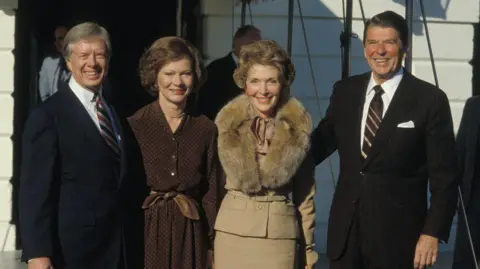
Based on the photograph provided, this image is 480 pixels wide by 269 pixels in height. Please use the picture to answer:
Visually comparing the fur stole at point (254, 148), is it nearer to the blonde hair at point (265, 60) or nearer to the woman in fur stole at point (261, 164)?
the woman in fur stole at point (261, 164)

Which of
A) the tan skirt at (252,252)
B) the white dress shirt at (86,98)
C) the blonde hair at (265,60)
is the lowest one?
the tan skirt at (252,252)

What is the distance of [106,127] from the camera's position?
4.37 m

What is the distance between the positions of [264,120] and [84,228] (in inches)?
39.5

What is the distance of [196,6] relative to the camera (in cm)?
841

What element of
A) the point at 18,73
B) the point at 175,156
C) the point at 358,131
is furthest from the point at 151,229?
the point at 18,73

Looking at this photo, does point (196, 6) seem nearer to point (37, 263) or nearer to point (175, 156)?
point (175, 156)

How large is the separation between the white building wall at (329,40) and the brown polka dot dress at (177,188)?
144 inches

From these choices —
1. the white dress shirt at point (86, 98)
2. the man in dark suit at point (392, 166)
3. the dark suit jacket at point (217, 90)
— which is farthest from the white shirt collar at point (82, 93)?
the dark suit jacket at point (217, 90)

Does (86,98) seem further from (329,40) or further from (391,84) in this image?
(329,40)

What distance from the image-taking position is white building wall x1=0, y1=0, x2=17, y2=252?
314 inches

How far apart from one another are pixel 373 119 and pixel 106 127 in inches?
49.7

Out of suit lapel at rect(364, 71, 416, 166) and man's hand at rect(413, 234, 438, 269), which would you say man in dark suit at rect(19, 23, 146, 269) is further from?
man's hand at rect(413, 234, 438, 269)

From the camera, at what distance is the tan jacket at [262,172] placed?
14.9 ft

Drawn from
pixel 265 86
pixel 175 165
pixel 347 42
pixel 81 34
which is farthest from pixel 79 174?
pixel 347 42
